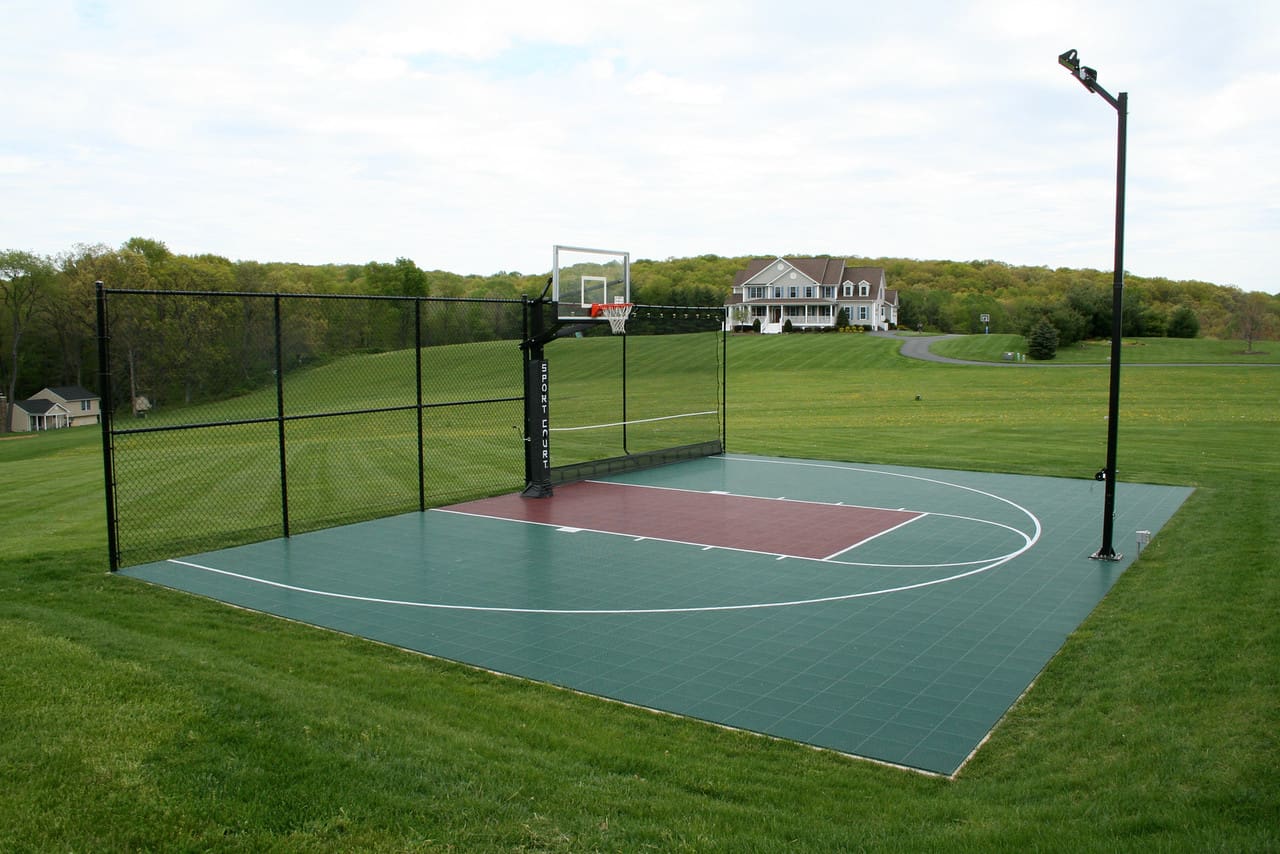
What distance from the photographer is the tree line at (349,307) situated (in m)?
21.2

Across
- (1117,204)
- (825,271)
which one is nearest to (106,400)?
(1117,204)

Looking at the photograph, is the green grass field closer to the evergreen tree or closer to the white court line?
the white court line

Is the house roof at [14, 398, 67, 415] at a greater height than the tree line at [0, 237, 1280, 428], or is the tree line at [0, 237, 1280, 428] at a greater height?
the tree line at [0, 237, 1280, 428]

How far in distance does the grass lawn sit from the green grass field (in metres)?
43.5

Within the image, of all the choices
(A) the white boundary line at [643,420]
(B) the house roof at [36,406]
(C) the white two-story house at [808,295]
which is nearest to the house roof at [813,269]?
(C) the white two-story house at [808,295]

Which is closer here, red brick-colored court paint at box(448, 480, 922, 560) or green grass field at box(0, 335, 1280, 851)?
green grass field at box(0, 335, 1280, 851)

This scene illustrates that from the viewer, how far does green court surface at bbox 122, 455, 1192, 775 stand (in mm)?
7801

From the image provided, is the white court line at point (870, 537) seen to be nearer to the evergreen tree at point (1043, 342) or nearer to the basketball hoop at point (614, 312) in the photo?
the basketball hoop at point (614, 312)

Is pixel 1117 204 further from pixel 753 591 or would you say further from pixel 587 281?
pixel 587 281

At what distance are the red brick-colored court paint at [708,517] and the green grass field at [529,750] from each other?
12.8 feet

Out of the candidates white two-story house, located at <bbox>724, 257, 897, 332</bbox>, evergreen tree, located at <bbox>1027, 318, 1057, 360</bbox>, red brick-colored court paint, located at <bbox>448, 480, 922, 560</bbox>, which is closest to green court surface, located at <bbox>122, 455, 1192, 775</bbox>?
red brick-colored court paint, located at <bbox>448, 480, 922, 560</bbox>

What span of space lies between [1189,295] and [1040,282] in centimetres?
2210

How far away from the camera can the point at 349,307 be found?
28.3 meters

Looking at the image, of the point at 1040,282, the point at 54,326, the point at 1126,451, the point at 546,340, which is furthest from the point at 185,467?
the point at 1040,282
